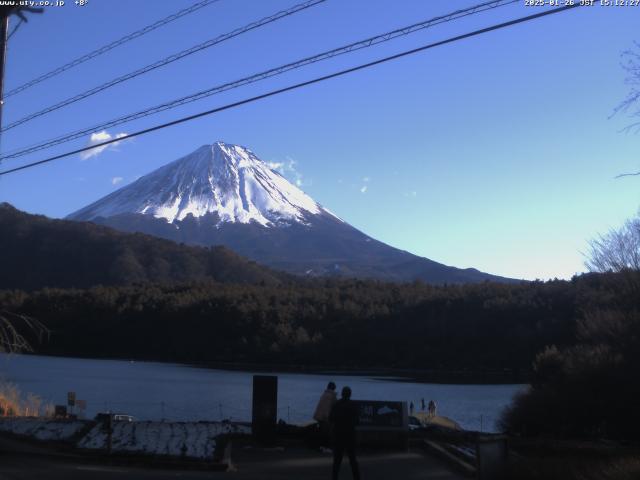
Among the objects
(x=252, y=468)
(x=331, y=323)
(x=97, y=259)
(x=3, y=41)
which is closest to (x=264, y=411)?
(x=252, y=468)

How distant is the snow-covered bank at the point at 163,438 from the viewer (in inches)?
557

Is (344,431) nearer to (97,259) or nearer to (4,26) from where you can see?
(4,26)

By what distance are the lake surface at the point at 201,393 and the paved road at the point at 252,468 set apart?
48.7 ft

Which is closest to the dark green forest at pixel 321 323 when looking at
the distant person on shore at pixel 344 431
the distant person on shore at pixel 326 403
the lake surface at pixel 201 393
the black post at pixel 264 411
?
the lake surface at pixel 201 393

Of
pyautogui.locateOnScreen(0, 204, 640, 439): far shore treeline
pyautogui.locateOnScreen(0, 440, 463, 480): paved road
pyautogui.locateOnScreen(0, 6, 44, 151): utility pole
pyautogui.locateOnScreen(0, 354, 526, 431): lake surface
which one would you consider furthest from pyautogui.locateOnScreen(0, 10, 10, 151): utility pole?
pyautogui.locateOnScreen(0, 204, 640, 439): far shore treeline

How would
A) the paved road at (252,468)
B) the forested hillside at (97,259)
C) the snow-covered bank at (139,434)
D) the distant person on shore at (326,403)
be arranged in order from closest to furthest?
1. the paved road at (252,468)
2. the distant person on shore at (326,403)
3. the snow-covered bank at (139,434)
4. the forested hillside at (97,259)

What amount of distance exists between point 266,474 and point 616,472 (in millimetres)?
5114

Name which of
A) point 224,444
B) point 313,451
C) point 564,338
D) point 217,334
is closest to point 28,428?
point 224,444

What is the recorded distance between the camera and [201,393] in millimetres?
44125

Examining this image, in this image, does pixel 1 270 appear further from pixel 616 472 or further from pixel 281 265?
→ pixel 616 472

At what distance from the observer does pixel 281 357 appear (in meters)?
80.1

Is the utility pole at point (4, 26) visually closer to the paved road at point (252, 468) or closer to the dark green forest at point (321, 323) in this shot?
the paved road at point (252, 468)

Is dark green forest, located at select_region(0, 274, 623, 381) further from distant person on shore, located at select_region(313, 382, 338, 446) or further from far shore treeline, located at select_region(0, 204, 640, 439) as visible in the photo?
distant person on shore, located at select_region(313, 382, 338, 446)

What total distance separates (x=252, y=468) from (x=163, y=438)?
9.93 feet
